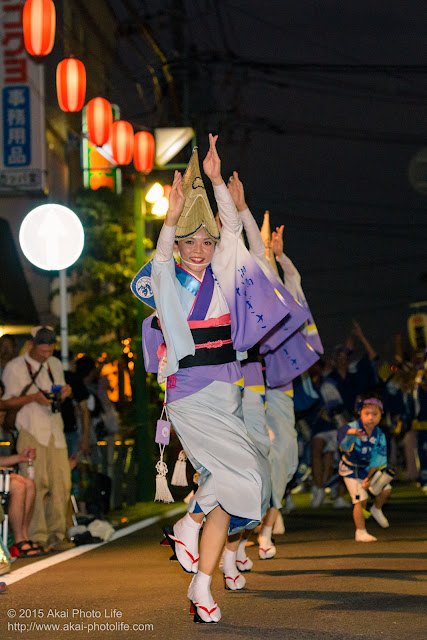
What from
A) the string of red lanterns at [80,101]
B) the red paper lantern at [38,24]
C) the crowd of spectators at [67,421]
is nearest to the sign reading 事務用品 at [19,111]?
the string of red lanterns at [80,101]

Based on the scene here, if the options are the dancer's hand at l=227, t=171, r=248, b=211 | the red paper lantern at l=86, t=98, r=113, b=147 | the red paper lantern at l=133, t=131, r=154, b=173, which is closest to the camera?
the dancer's hand at l=227, t=171, r=248, b=211

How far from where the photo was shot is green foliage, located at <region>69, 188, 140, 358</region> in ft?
72.0

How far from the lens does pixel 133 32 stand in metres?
21.0

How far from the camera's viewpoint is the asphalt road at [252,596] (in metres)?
5.07

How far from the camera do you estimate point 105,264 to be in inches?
861

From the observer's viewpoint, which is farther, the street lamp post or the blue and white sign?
the blue and white sign

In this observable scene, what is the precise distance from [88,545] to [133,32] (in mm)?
14064

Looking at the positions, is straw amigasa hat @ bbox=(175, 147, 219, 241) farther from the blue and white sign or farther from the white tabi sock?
the blue and white sign

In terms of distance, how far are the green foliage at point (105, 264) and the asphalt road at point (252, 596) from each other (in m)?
13.3

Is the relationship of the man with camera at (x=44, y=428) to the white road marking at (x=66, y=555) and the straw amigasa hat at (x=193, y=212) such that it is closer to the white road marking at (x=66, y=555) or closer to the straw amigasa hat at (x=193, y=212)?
the white road marking at (x=66, y=555)

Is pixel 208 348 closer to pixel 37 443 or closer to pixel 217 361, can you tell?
pixel 217 361

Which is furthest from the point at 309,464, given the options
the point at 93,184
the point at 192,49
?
the point at 93,184

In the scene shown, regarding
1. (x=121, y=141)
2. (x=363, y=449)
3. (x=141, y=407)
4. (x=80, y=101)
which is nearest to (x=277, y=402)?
(x=363, y=449)

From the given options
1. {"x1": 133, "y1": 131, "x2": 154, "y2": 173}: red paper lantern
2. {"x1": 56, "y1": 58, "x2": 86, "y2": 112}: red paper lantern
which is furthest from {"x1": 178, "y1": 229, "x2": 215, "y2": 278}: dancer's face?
{"x1": 133, "y1": 131, "x2": 154, "y2": 173}: red paper lantern
